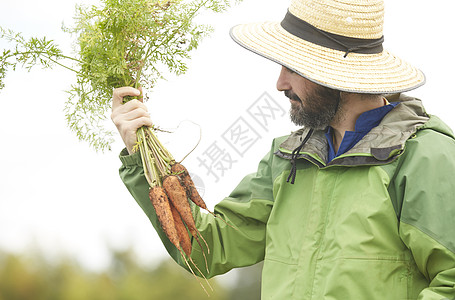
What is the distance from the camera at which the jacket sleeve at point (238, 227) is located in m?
2.25

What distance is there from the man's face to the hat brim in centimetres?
11

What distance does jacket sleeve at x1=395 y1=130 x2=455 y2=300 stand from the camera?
170 cm

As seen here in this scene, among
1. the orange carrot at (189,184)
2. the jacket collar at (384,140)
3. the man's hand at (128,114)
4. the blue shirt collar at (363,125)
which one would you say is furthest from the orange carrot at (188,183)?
the blue shirt collar at (363,125)

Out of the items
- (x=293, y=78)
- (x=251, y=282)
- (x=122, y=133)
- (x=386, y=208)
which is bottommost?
(x=251, y=282)

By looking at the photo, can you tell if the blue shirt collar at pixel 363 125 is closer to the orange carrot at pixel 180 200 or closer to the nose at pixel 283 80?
the nose at pixel 283 80

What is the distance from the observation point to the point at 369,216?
179 cm

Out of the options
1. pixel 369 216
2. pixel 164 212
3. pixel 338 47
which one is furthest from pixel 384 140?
pixel 164 212

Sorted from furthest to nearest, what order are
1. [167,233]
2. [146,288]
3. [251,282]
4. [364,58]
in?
[251,282] → [146,288] → [167,233] → [364,58]

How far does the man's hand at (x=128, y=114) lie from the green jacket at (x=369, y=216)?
0.13 meters

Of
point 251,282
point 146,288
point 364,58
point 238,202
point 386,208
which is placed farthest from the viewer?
point 251,282

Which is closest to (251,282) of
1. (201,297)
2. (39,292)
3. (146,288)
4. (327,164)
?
(201,297)

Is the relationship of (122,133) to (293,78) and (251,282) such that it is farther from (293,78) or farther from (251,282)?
(251,282)

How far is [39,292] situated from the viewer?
4.96 meters

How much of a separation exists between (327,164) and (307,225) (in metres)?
0.24
